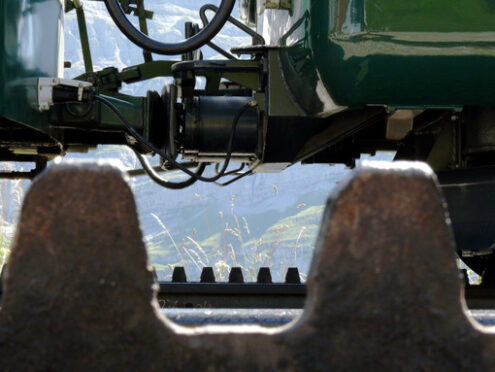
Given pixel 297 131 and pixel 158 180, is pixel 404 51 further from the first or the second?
pixel 158 180

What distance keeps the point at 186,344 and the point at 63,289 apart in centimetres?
14

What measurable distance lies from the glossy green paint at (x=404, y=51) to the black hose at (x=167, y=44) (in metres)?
0.28

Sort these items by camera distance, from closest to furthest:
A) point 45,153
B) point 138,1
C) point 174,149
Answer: point 174,149 → point 45,153 → point 138,1

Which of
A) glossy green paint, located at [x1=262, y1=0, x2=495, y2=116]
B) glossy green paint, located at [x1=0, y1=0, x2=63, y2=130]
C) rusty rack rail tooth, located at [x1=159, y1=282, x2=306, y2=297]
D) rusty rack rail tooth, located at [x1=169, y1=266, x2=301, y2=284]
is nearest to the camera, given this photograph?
glossy green paint, located at [x1=262, y1=0, x2=495, y2=116]

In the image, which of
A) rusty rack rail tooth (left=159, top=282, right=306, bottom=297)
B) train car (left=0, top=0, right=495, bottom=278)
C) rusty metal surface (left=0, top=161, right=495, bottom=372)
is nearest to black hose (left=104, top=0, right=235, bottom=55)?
train car (left=0, top=0, right=495, bottom=278)

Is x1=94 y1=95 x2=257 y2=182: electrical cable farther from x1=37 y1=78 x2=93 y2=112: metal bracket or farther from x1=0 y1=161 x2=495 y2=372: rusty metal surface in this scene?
x1=0 y1=161 x2=495 y2=372: rusty metal surface

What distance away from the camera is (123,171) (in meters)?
0.89

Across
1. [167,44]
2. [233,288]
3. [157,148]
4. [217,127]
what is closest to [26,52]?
[167,44]

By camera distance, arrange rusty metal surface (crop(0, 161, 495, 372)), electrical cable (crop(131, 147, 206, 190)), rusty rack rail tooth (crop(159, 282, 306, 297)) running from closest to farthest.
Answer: rusty metal surface (crop(0, 161, 495, 372)), rusty rack rail tooth (crop(159, 282, 306, 297)), electrical cable (crop(131, 147, 206, 190))

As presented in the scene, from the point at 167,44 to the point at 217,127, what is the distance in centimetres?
59

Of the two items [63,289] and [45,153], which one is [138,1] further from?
[63,289]

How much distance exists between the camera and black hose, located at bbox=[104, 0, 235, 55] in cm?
257

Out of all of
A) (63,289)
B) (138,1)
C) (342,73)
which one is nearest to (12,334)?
(63,289)

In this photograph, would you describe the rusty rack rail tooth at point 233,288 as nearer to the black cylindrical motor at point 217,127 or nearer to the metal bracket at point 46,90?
the black cylindrical motor at point 217,127
